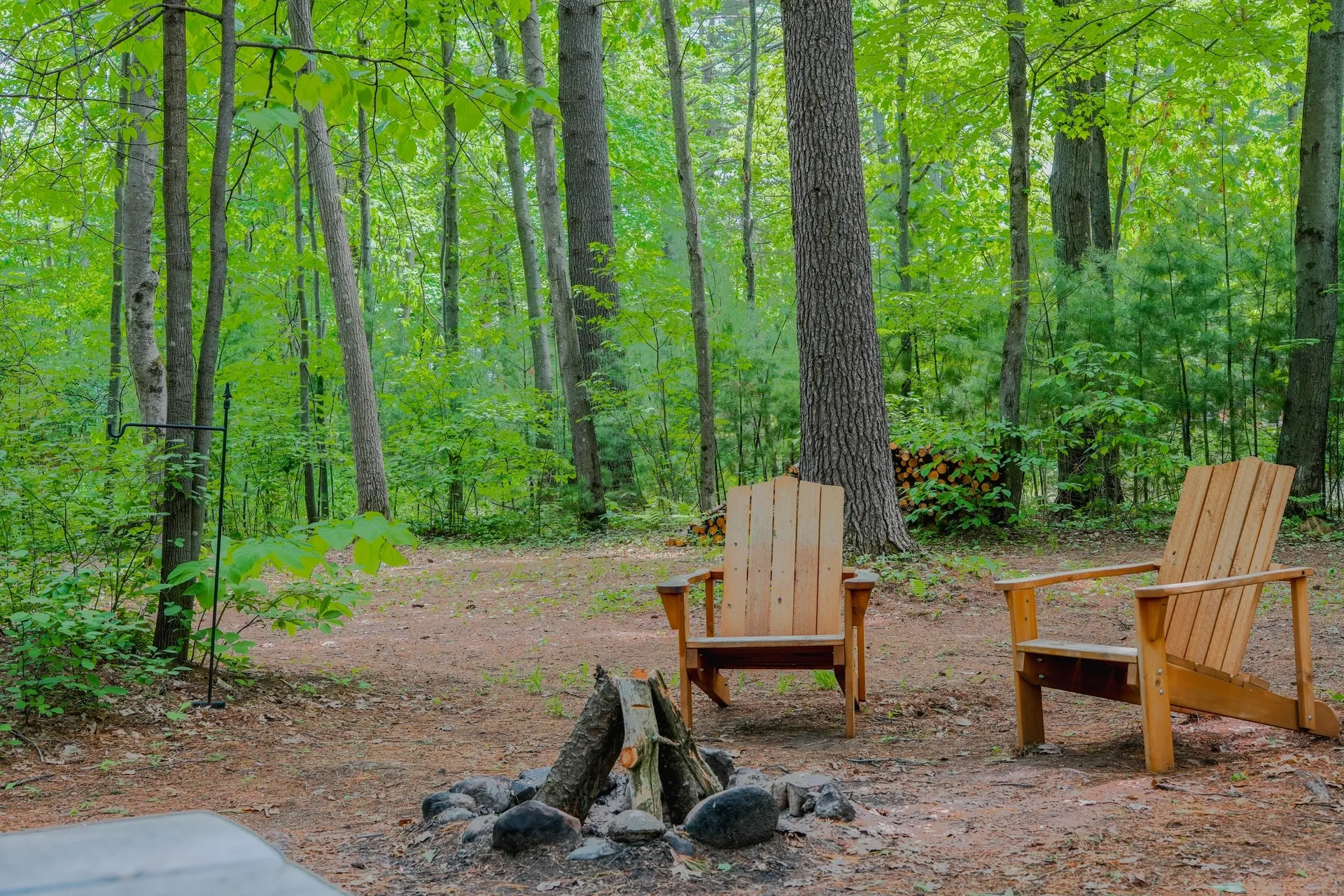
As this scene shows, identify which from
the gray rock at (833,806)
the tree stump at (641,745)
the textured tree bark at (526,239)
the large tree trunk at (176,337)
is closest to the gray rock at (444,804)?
the tree stump at (641,745)

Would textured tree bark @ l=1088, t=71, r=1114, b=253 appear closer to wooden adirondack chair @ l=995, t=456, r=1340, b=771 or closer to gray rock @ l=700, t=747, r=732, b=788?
wooden adirondack chair @ l=995, t=456, r=1340, b=771

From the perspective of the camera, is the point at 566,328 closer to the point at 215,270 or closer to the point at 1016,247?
the point at 1016,247

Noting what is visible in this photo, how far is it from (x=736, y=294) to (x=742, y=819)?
10671 mm

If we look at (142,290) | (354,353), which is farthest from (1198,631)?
(354,353)

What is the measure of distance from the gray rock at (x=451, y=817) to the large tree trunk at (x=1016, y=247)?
7.10 m

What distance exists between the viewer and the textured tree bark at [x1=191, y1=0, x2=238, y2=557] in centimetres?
378

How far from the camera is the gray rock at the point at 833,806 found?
8.85ft

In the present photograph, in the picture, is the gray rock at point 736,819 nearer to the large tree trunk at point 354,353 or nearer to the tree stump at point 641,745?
the tree stump at point 641,745

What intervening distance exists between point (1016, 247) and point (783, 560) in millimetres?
5708

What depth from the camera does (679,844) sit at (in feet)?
8.02

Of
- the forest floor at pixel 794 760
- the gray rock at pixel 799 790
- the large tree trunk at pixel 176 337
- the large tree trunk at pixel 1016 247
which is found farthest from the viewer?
the large tree trunk at pixel 1016 247

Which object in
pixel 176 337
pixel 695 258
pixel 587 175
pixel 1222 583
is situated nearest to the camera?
pixel 1222 583

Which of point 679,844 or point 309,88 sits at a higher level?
point 309,88

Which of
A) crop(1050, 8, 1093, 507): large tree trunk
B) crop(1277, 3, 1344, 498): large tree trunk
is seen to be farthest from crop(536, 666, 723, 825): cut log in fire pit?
crop(1277, 3, 1344, 498): large tree trunk
